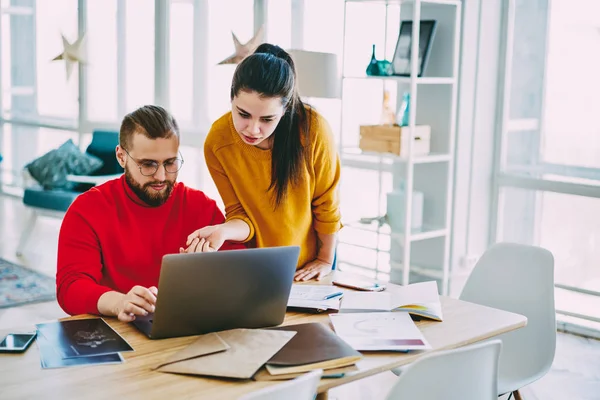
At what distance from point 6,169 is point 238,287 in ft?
21.3

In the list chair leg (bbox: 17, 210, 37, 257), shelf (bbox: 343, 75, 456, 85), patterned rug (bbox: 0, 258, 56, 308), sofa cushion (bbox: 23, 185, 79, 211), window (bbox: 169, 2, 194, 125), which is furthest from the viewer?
window (bbox: 169, 2, 194, 125)

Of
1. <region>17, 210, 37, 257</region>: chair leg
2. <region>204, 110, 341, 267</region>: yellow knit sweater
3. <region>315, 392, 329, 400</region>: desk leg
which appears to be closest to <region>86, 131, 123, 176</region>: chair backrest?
<region>17, 210, 37, 257</region>: chair leg

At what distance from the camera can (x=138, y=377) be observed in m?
1.61

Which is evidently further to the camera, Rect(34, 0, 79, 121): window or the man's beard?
Rect(34, 0, 79, 121): window

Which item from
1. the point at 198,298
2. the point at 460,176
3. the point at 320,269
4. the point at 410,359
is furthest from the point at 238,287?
the point at 460,176

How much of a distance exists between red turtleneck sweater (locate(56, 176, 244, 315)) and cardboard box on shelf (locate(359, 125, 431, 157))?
1896 millimetres

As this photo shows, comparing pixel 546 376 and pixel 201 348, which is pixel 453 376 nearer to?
pixel 201 348

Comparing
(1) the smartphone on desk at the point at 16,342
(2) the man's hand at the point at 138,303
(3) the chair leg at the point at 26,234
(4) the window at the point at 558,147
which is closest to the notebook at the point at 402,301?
(2) the man's hand at the point at 138,303

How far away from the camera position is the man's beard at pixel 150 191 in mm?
2127

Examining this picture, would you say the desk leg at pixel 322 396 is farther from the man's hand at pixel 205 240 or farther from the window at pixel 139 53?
the window at pixel 139 53

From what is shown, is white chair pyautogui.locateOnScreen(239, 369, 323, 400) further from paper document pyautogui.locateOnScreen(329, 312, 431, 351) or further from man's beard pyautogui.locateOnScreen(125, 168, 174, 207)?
man's beard pyautogui.locateOnScreen(125, 168, 174, 207)

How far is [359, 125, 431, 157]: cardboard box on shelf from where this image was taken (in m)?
3.97

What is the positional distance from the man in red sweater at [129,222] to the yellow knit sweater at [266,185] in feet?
0.60

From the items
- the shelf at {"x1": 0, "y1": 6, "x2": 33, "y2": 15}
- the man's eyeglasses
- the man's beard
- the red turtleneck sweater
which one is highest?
the shelf at {"x1": 0, "y1": 6, "x2": 33, "y2": 15}
